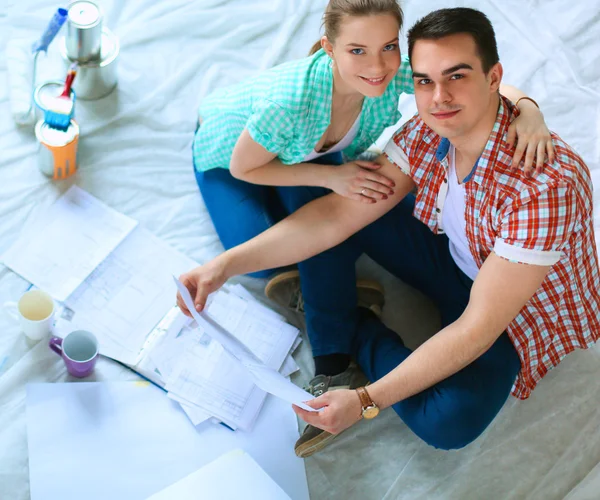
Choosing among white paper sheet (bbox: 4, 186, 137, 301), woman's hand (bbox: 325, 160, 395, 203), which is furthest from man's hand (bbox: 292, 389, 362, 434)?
white paper sheet (bbox: 4, 186, 137, 301)

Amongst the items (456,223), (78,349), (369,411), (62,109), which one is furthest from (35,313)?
(456,223)

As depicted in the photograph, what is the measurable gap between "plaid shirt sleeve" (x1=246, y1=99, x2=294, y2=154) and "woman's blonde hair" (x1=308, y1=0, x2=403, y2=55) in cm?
18

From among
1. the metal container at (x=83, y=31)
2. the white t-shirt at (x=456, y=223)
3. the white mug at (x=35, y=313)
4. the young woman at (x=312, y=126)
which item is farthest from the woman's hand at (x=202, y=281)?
the metal container at (x=83, y=31)

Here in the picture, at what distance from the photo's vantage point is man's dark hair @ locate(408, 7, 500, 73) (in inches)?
48.9

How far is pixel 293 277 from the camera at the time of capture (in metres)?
Answer: 1.76

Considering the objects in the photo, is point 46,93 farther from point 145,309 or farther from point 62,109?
point 145,309

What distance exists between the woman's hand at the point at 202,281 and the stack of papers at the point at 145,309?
19 cm

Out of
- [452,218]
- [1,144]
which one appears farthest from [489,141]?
[1,144]

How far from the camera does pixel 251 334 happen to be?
1743 millimetres

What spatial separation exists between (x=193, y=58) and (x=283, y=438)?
1.03m

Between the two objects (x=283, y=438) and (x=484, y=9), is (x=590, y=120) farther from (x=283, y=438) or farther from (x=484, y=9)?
(x=283, y=438)

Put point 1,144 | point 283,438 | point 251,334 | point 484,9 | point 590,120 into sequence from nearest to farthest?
point 283,438, point 251,334, point 1,144, point 590,120, point 484,9

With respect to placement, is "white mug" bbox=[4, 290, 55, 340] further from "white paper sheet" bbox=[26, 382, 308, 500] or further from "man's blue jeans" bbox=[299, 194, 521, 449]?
"man's blue jeans" bbox=[299, 194, 521, 449]

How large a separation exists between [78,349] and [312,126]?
2.24 feet
